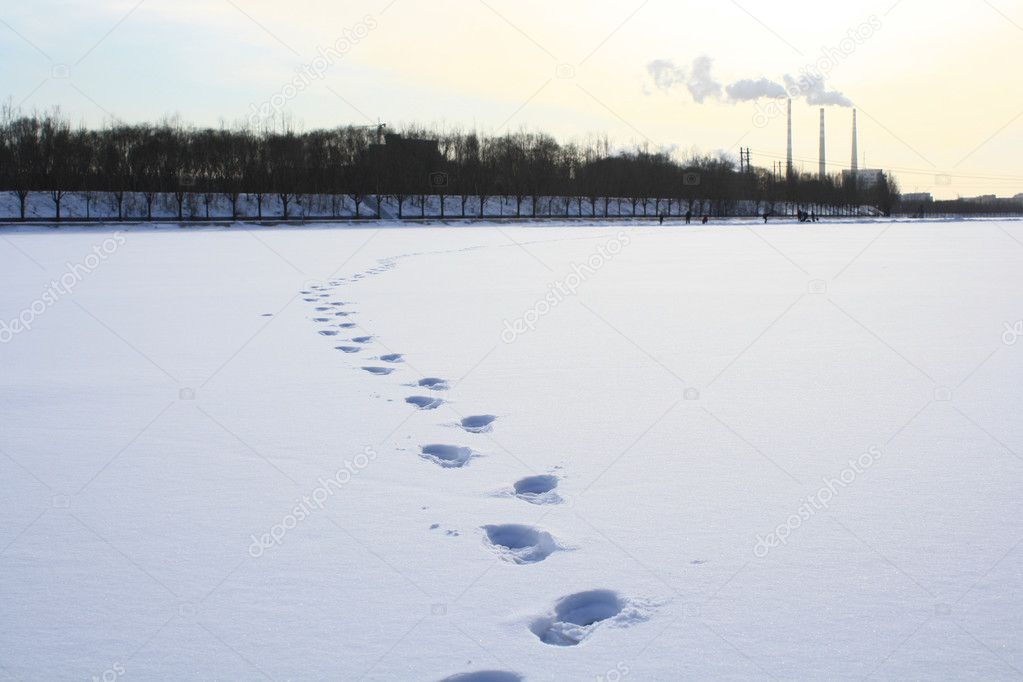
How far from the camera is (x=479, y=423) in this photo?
465 cm

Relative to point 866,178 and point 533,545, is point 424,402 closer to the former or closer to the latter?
point 533,545

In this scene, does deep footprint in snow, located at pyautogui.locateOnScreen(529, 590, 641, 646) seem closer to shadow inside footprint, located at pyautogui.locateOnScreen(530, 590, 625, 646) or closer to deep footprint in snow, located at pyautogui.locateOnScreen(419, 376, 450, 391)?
shadow inside footprint, located at pyautogui.locateOnScreen(530, 590, 625, 646)

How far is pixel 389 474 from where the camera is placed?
3789mm

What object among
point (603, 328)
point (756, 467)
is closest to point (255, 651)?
point (756, 467)

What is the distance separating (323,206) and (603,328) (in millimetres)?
57535

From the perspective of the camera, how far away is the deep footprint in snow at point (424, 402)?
5.02 meters

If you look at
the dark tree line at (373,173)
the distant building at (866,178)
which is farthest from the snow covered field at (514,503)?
the distant building at (866,178)

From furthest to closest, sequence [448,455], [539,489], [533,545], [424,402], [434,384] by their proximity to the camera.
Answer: [434,384] < [424,402] < [448,455] < [539,489] < [533,545]

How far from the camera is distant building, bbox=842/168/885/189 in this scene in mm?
102812

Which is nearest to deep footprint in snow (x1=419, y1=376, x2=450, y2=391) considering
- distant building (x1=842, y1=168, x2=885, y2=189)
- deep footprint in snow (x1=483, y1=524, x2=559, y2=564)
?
deep footprint in snow (x1=483, y1=524, x2=559, y2=564)

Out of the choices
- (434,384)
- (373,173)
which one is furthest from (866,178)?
(434,384)

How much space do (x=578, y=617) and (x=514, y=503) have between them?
3.00ft

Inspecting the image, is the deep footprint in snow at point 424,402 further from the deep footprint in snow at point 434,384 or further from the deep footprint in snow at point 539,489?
the deep footprint in snow at point 539,489

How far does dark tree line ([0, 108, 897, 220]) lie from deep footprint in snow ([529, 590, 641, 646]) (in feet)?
175
